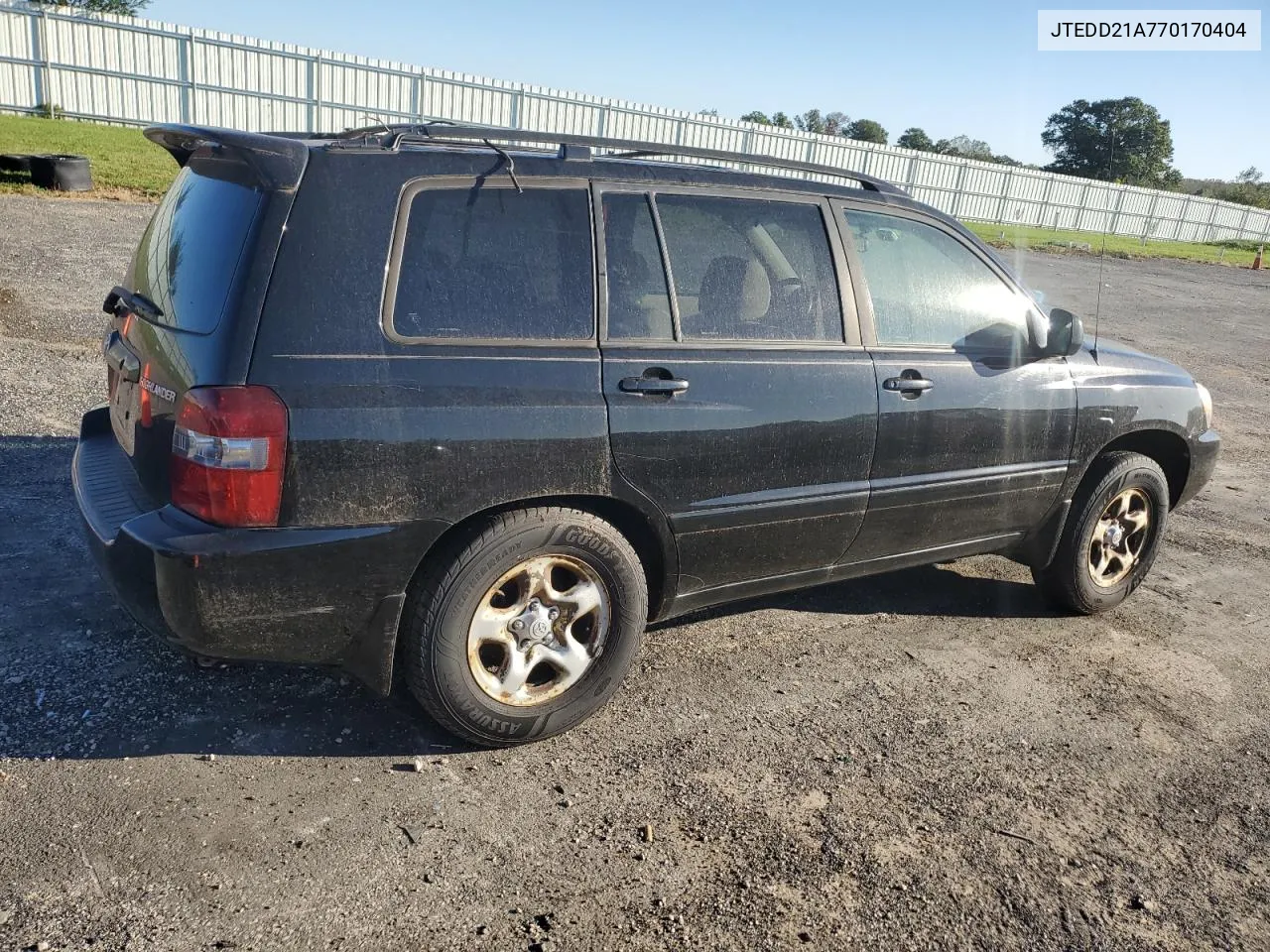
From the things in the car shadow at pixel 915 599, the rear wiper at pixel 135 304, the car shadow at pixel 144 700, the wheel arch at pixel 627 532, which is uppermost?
the rear wiper at pixel 135 304

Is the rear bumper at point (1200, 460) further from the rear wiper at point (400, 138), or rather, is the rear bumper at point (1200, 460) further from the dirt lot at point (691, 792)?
the rear wiper at point (400, 138)

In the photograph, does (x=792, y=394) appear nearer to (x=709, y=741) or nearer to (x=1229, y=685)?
(x=709, y=741)

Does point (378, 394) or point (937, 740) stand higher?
point (378, 394)

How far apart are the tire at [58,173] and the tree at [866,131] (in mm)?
69150

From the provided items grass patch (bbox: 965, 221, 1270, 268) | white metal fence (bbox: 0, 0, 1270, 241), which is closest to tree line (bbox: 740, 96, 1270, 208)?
grass patch (bbox: 965, 221, 1270, 268)

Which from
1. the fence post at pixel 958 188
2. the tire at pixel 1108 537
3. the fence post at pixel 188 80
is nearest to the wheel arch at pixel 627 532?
the tire at pixel 1108 537

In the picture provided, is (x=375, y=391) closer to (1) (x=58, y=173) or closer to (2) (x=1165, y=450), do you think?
(2) (x=1165, y=450)

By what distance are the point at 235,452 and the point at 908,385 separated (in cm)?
242

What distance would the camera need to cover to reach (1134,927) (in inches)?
107

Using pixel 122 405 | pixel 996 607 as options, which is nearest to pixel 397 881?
pixel 122 405

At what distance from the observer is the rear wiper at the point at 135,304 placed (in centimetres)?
320

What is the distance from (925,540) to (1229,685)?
139 centimetres

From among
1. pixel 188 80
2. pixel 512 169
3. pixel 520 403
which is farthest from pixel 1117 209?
pixel 520 403

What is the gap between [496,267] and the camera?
10.3 ft
